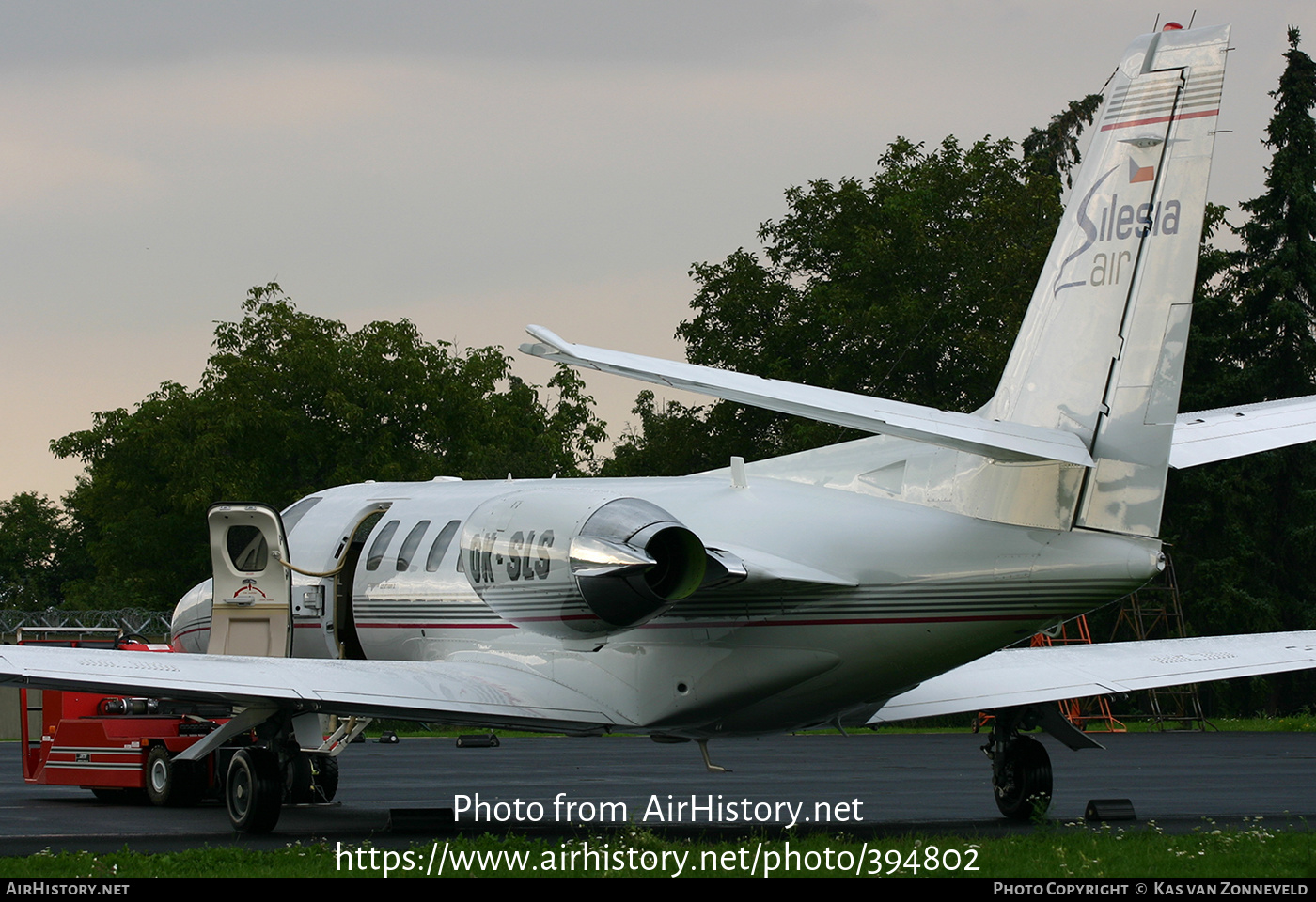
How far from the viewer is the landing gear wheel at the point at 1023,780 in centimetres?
1493

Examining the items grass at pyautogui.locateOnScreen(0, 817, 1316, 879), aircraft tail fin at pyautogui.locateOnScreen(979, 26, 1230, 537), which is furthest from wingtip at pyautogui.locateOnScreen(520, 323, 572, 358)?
aircraft tail fin at pyautogui.locateOnScreen(979, 26, 1230, 537)

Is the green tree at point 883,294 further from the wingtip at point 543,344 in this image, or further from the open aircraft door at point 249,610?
the wingtip at point 543,344

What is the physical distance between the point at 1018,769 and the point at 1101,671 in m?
1.21

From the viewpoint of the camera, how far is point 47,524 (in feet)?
339

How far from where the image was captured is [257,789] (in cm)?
1430

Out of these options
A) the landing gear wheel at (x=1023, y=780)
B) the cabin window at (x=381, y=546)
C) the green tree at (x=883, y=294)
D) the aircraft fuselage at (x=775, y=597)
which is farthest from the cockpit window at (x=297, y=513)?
the green tree at (x=883, y=294)

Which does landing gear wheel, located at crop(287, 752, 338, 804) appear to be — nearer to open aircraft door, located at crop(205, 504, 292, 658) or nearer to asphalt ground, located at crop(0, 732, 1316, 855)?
asphalt ground, located at crop(0, 732, 1316, 855)

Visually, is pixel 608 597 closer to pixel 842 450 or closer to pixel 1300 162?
pixel 842 450

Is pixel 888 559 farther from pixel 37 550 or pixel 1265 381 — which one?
pixel 37 550

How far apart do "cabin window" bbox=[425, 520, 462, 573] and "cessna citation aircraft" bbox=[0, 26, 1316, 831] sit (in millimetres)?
1069

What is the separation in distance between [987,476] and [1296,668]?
4554 mm

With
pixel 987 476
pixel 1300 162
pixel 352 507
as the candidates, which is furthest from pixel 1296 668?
pixel 1300 162

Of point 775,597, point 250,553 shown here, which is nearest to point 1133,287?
point 775,597

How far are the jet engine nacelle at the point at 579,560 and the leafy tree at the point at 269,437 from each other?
40.0m
